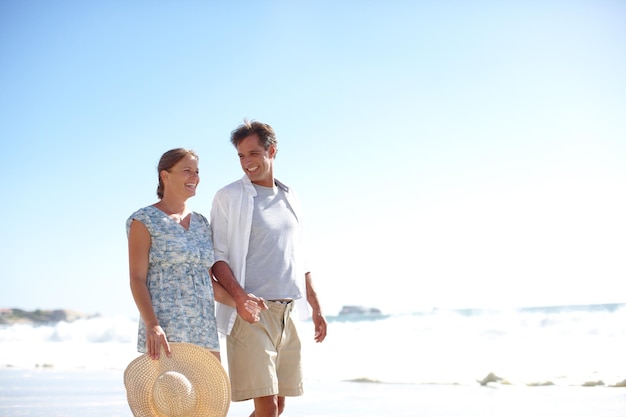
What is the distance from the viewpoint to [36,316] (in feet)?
79.5

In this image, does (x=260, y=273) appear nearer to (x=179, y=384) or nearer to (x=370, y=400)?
(x=179, y=384)

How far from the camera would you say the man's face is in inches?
144

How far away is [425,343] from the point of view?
16.0 meters

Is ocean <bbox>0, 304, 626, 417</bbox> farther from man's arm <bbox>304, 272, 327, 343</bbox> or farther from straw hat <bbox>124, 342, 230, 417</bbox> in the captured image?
straw hat <bbox>124, 342, 230, 417</bbox>

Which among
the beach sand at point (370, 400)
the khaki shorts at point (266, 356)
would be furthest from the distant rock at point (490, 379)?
the khaki shorts at point (266, 356)

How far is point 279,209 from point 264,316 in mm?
548

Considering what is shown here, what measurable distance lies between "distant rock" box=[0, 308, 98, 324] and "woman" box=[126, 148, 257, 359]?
21.1 meters

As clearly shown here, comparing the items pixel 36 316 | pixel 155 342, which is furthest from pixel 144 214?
pixel 36 316

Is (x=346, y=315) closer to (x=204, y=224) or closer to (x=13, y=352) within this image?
(x=13, y=352)

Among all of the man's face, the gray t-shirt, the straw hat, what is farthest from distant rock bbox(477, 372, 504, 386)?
the straw hat

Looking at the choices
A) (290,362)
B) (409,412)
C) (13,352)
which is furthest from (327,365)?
(290,362)

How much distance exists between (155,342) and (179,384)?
207 mm

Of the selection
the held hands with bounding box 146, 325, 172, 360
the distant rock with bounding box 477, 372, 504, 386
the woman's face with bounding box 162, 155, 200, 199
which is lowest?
the distant rock with bounding box 477, 372, 504, 386

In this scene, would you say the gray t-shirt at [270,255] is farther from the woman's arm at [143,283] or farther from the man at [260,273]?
the woman's arm at [143,283]
